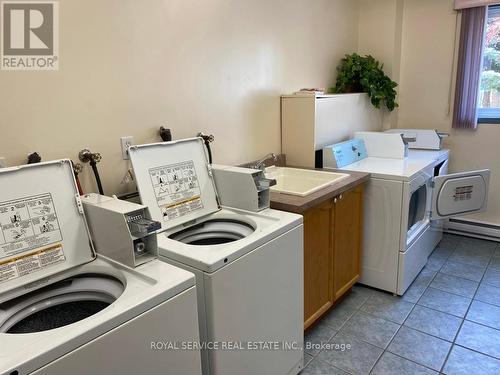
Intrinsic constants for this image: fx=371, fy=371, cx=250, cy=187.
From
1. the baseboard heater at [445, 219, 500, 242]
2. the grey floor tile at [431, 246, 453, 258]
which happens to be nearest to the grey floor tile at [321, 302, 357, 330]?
the grey floor tile at [431, 246, 453, 258]

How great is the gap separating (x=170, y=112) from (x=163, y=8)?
0.52 m

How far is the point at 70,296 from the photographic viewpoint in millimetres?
1358

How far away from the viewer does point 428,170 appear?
9.32 ft

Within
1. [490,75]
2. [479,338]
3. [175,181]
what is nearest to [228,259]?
[175,181]

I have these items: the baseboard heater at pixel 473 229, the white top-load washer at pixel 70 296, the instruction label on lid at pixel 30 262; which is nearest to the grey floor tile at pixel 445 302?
the baseboard heater at pixel 473 229

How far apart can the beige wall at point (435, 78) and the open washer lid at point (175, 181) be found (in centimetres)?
260

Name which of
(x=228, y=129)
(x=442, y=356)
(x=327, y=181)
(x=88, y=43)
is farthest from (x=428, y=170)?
(x=88, y=43)

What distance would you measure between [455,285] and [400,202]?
2.91 ft

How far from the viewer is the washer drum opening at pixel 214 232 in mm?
1847

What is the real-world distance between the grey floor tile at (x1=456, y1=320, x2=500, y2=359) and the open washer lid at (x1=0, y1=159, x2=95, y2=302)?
214cm

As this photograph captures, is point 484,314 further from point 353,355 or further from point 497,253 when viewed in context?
point 497,253

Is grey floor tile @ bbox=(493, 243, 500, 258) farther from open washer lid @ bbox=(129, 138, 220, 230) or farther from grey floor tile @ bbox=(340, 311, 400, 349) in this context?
open washer lid @ bbox=(129, 138, 220, 230)

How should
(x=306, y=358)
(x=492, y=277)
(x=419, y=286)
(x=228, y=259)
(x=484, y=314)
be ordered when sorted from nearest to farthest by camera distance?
1. (x=228, y=259)
2. (x=306, y=358)
3. (x=484, y=314)
4. (x=419, y=286)
5. (x=492, y=277)

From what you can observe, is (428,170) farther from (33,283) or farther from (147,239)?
(33,283)
